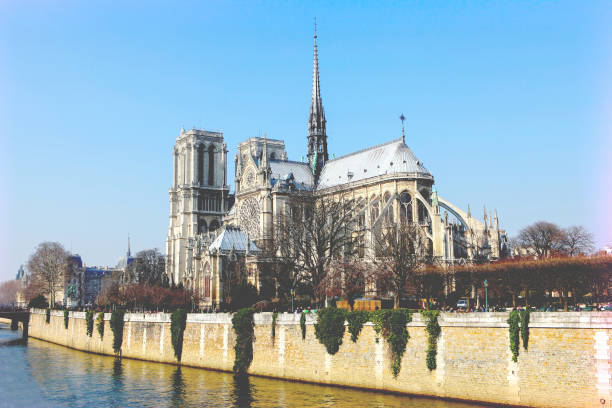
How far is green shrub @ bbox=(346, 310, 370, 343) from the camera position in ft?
103

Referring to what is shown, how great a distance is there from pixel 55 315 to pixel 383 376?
44365 millimetres

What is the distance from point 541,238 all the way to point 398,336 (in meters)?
45.4

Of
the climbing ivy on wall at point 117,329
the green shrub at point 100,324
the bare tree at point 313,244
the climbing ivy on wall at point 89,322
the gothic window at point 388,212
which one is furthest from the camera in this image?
the gothic window at point 388,212

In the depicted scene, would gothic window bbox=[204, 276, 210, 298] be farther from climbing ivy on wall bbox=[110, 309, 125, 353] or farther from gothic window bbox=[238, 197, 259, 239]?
gothic window bbox=[238, 197, 259, 239]

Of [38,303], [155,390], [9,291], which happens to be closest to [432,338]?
[155,390]

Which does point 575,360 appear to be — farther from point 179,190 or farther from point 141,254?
point 141,254

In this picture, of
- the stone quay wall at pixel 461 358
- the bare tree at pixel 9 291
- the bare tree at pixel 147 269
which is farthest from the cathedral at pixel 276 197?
the bare tree at pixel 9 291

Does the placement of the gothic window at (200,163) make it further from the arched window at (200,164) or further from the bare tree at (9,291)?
the bare tree at (9,291)

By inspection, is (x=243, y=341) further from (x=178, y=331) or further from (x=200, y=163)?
(x=200, y=163)

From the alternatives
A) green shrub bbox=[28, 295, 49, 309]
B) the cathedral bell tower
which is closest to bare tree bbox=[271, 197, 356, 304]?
the cathedral bell tower

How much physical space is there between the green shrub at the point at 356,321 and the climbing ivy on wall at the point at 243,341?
23.9 feet

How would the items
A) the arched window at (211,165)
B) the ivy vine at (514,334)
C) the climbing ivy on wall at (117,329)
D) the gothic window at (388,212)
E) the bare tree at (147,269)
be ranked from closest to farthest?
the ivy vine at (514,334) → the climbing ivy on wall at (117,329) → the gothic window at (388,212) → the bare tree at (147,269) → the arched window at (211,165)

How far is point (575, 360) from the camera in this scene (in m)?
23.7

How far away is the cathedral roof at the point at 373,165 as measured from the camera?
6600cm
